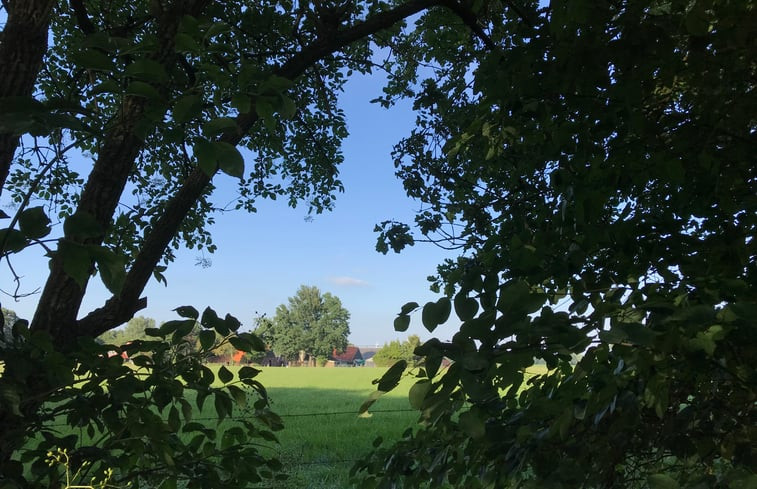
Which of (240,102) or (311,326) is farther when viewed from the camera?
(311,326)

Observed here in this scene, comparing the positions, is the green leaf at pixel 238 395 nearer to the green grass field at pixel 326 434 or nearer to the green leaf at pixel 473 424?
the green leaf at pixel 473 424

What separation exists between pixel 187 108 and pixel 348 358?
4999 cm

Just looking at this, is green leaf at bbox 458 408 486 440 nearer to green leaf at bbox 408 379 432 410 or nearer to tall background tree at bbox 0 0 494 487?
green leaf at bbox 408 379 432 410

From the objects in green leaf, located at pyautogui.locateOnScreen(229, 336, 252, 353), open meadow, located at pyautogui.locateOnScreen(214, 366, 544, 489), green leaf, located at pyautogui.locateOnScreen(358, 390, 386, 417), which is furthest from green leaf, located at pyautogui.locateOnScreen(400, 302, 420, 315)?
open meadow, located at pyautogui.locateOnScreen(214, 366, 544, 489)

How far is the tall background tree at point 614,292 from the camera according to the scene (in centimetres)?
87

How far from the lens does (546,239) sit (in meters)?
1.54

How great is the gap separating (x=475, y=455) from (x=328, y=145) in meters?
3.86

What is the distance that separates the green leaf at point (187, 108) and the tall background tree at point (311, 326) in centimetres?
4609

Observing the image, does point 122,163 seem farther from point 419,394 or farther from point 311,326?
point 311,326

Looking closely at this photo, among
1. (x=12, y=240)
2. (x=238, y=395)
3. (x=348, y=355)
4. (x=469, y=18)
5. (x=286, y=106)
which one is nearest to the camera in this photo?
(x=12, y=240)

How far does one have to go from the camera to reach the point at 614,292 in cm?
121

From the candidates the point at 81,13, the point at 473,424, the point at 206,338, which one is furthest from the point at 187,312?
the point at 81,13

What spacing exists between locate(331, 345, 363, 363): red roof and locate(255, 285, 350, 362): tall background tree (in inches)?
20.2

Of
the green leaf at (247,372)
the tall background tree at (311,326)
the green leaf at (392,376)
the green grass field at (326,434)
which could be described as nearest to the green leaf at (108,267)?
the green leaf at (392,376)
